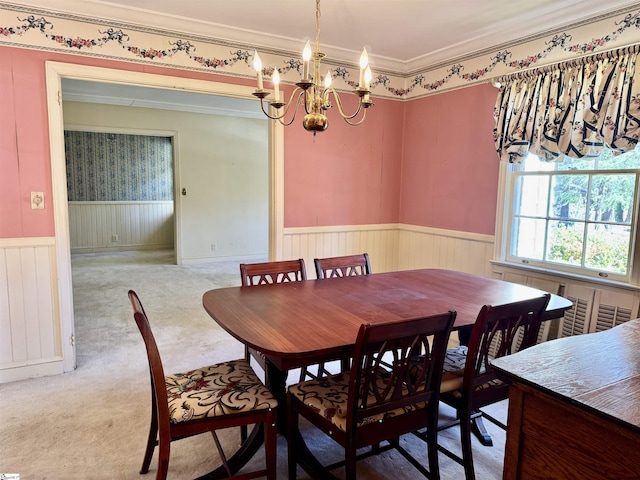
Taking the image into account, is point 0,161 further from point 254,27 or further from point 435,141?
point 435,141

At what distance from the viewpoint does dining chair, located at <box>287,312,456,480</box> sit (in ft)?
4.87

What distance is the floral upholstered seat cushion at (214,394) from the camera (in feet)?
5.38

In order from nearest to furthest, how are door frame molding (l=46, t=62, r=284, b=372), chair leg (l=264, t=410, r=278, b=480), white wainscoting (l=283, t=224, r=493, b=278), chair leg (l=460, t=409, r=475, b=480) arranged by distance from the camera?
chair leg (l=264, t=410, r=278, b=480) < chair leg (l=460, t=409, r=475, b=480) < door frame molding (l=46, t=62, r=284, b=372) < white wainscoting (l=283, t=224, r=493, b=278)

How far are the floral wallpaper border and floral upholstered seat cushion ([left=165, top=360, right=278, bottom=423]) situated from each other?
235 centimetres

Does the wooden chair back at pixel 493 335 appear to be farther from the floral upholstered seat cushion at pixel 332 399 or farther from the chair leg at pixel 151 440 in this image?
the chair leg at pixel 151 440

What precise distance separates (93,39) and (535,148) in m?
3.11

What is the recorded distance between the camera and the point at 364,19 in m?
2.95

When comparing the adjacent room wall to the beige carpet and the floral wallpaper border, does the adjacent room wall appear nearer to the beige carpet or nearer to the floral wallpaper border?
the beige carpet

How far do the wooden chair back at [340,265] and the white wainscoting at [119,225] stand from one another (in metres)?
6.43

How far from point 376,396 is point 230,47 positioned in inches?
113

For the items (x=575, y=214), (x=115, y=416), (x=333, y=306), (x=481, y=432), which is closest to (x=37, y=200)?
(x=115, y=416)

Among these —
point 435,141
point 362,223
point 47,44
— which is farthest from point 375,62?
point 47,44

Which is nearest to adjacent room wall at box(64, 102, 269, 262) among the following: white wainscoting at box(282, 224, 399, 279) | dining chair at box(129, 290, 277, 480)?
white wainscoting at box(282, 224, 399, 279)

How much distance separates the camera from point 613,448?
0.83 metres
